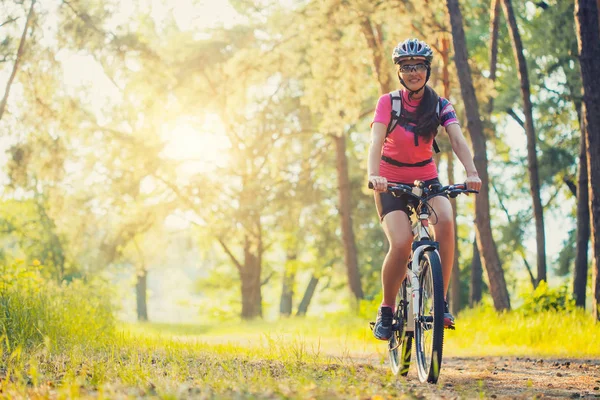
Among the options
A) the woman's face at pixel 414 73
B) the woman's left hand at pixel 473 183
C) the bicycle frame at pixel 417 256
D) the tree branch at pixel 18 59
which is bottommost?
the bicycle frame at pixel 417 256

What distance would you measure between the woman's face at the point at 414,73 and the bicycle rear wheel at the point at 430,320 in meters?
1.40

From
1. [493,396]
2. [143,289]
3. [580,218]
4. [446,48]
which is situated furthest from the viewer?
[143,289]

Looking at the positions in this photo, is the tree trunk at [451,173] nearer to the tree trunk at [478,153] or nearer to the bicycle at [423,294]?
the tree trunk at [478,153]

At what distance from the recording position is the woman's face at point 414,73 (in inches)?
234

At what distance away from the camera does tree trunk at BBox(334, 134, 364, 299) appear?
22516 millimetres

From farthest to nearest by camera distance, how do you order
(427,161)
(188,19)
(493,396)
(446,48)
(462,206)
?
(462,206), (188,19), (446,48), (427,161), (493,396)

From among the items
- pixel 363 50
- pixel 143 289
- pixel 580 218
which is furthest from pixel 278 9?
pixel 143 289

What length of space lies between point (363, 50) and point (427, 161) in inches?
454

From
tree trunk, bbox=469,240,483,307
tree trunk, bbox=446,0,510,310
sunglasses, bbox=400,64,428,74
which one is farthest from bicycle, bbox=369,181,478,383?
tree trunk, bbox=469,240,483,307

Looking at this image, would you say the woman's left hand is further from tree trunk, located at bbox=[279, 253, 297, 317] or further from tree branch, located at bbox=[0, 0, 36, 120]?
tree trunk, located at bbox=[279, 253, 297, 317]

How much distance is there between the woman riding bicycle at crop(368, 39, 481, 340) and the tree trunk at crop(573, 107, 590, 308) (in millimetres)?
9368

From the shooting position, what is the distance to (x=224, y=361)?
6.36 m

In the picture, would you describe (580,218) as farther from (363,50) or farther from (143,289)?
(143,289)

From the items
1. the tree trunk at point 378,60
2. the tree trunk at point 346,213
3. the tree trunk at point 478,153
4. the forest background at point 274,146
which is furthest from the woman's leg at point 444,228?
the tree trunk at point 346,213
